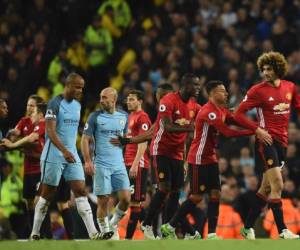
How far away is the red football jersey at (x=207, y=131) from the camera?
13711 mm

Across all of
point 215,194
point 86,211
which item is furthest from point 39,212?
point 215,194

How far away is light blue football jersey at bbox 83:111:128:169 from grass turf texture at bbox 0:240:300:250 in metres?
2.13

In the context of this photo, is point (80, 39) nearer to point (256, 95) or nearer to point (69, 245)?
point (256, 95)

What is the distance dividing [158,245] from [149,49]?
10284 mm

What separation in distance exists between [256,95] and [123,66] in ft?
30.0

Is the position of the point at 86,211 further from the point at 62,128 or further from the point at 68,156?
the point at 62,128

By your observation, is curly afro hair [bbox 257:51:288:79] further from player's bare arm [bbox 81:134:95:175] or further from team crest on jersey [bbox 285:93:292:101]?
player's bare arm [bbox 81:134:95:175]

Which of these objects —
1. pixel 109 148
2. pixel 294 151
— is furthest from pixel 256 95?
pixel 294 151

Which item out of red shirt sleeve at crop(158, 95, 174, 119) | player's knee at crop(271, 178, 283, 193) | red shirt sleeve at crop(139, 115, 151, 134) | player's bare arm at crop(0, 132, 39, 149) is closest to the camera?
player's knee at crop(271, 178, 283, 193)

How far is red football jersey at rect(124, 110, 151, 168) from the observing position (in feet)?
50.5

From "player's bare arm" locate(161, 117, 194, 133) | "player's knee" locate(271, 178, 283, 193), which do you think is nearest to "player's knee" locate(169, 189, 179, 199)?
"player's bare arm" locate(161, 117, 194, 133)

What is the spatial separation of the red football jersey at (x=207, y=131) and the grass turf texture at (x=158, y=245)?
181cm

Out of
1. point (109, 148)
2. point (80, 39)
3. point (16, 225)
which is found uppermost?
point (80, 39)

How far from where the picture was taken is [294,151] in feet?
61.8
